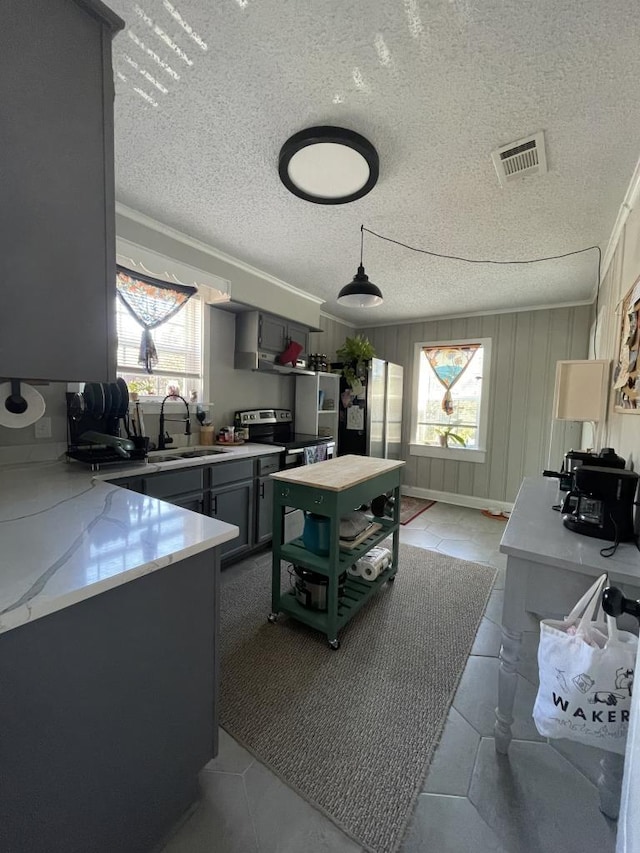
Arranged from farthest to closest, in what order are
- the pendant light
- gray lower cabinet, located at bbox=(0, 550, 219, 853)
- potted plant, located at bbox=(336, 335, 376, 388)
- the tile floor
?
potted plant, located at bbox=(336, 335, 376, 388) < the pendant light < the tile floor < gray lower cabinet, located at bbox=(0, 550, 219, 853)

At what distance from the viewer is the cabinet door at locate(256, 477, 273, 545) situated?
2.97 meters

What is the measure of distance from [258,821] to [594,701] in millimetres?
1107

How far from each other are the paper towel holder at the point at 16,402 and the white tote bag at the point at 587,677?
2.13 m

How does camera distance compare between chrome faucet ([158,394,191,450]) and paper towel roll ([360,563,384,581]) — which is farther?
chrome faucet ([158,394,191,450])

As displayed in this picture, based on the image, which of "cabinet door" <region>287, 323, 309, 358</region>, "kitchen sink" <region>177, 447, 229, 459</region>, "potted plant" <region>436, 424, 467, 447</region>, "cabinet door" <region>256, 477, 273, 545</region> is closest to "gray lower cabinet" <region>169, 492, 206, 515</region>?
"kitchen sink" <region>177, 447, 229, 459</region>

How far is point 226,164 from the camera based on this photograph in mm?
1804

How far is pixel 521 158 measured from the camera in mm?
1677

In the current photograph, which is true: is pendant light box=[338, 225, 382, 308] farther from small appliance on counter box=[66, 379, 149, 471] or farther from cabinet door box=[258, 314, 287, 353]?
small appliance on counter box=[66, 379, 149, 471]

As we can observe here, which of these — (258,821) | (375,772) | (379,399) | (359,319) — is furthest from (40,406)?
(359,319)

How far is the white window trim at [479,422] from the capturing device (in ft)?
14.7

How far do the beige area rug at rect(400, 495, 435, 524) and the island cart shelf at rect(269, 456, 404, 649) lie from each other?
185cm

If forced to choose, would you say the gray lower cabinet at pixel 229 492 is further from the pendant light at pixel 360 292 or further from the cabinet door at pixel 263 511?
the pendant light at pixel 360 292

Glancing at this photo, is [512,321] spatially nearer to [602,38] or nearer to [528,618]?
[602,38]

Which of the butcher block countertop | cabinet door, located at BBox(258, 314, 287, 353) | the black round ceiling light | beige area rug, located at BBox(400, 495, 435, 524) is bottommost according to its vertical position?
beige area rug, located at BBox(400, 495, 435, 524)
